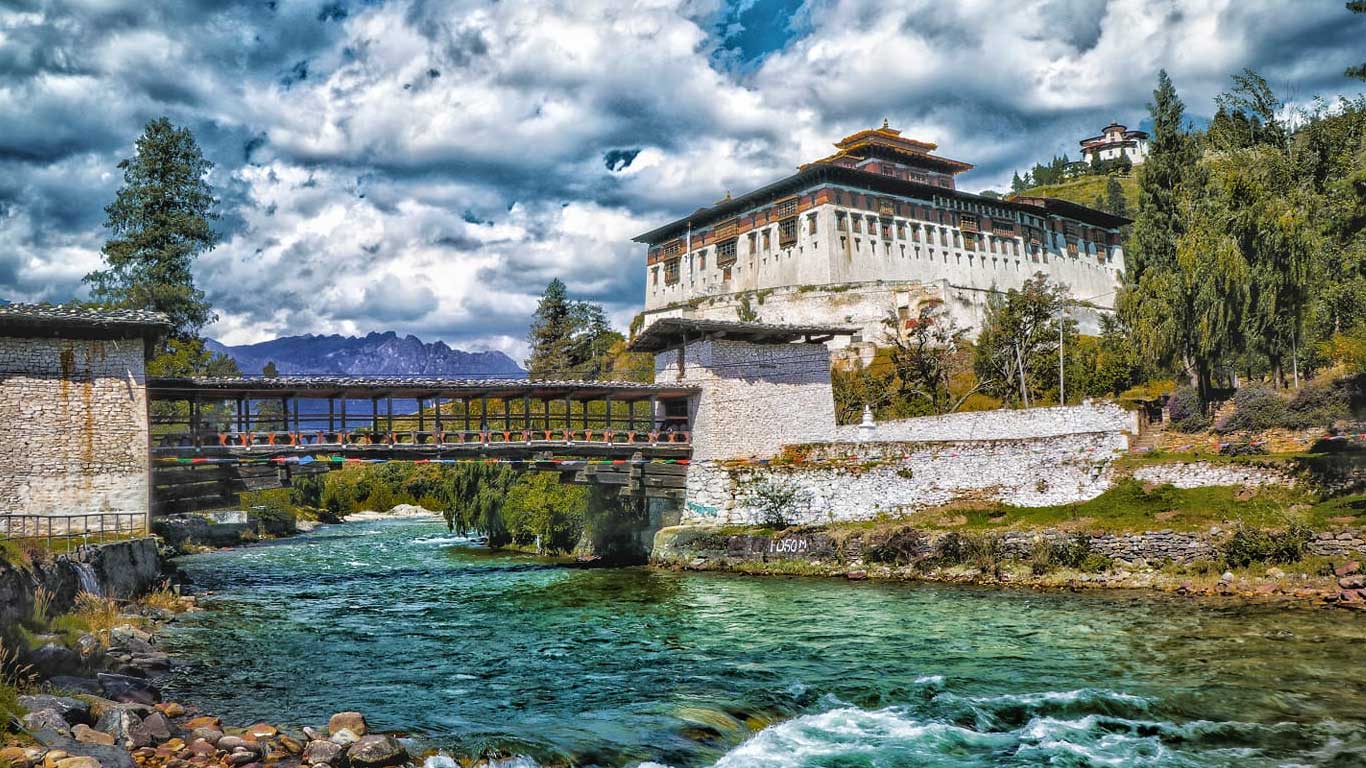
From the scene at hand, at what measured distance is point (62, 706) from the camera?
35.2ft

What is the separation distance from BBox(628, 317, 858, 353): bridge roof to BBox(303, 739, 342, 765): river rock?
21712 mm

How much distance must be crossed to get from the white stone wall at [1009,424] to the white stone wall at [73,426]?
23.3 meters

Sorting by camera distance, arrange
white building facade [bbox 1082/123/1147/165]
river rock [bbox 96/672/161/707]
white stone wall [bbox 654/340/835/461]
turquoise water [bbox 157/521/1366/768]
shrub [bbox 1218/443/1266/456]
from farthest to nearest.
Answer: white building facade [bbox 1082/123/1147/165] < white stone wall [bbox 654/340/835/461] < shrub [bbox 1218/443/1266/456] < river rock [bbox 96/672/161/707] < turquoise water [bbox 157/521/1366/768]

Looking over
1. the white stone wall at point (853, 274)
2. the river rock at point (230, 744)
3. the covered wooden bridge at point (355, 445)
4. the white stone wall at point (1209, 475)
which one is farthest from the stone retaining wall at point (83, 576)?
the white stone wall at point (853, 274)

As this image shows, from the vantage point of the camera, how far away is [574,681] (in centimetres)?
1454

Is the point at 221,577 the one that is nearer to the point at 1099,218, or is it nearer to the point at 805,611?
the point at 805,611

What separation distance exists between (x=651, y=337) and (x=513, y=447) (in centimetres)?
717

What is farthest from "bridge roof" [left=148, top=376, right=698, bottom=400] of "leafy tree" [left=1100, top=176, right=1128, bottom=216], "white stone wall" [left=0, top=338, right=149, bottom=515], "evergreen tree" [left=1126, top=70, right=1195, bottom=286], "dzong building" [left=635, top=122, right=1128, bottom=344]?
"leafy tree" [left=1100, top=176, right=1128, bottom=216]

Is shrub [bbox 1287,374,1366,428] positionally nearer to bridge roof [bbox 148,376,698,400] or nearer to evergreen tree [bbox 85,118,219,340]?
bridge roof [bbox 148,376,698,400]

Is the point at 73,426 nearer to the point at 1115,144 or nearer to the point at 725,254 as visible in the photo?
the point at 725,254

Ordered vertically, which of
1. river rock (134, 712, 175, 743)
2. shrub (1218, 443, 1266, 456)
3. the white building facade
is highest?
the white building facade

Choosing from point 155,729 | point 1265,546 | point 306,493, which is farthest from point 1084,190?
point 155,729

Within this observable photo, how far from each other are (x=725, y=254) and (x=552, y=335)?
18.0 m

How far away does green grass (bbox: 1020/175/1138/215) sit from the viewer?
13362 cm
